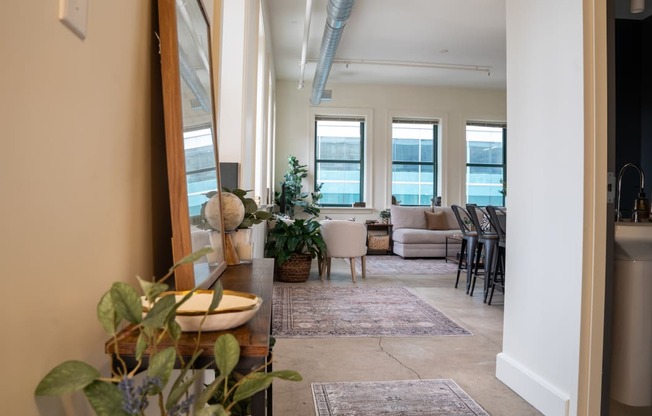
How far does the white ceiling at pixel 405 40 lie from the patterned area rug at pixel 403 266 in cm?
341

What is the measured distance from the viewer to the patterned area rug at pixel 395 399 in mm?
1981

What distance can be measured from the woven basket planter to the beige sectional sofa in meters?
3.01

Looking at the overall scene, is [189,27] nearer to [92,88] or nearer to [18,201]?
[92,88]

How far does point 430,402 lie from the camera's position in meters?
2.08

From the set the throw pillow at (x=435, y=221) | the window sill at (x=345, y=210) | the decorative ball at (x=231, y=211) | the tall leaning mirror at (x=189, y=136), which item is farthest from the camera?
the window sill at (x=345, y=210)

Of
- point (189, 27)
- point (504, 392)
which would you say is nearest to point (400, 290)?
point (504, 392)

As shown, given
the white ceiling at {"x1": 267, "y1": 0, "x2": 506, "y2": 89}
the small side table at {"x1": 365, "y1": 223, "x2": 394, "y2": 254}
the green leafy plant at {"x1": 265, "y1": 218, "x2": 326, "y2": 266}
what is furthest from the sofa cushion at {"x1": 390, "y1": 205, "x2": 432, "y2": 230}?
the green leafy plant at {"x1": 265, "y1": 218, "x2": 326, "y2": 266}

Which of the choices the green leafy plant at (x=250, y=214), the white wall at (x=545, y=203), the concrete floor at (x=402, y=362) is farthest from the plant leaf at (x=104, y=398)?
the white wall at (x=545, y=203)

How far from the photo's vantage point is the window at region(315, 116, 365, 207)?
8.84m

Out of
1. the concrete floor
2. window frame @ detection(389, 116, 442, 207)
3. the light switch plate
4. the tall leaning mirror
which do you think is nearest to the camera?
the light switch plate

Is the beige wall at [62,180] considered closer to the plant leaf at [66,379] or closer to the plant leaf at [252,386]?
the plant leaf at [66,379]

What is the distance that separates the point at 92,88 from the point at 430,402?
198cm

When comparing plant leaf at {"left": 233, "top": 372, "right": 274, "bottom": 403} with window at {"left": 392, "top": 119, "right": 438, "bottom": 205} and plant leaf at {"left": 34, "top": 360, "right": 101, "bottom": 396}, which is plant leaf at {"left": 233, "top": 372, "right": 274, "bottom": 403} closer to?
plant leaf at {"left": 34, "top": 360, "right": 101, "bottom": 396}

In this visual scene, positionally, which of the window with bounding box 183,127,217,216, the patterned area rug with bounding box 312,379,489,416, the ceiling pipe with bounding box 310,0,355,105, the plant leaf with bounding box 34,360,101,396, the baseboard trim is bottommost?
the patterned area rug with bounding box 312,379,489,416
